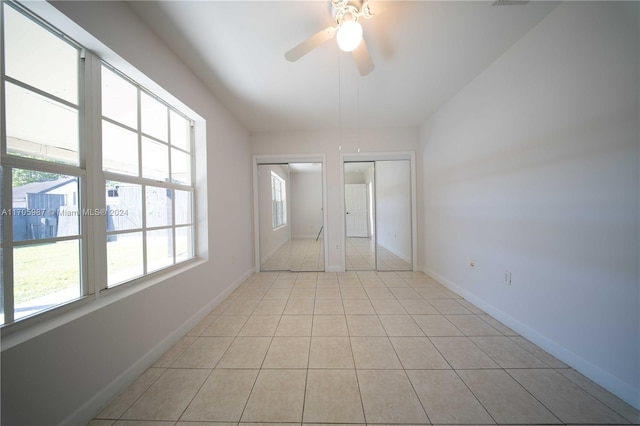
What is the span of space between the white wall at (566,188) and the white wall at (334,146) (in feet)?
4.52

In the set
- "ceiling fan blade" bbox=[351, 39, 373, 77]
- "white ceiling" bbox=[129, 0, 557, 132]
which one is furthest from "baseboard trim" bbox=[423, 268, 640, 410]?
"ceiling fan blade" bbox=[351, 39, 373, 77]

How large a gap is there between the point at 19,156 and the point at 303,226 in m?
6.13

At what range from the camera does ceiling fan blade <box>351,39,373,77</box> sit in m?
1.52

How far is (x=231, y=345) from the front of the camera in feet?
5.87

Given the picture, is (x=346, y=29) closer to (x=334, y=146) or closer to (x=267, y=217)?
(x=334, y=146)

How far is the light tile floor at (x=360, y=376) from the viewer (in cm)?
117

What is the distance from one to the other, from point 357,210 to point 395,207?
2.54 metres

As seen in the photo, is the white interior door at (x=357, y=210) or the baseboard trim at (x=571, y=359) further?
the white interior door at (x=357, y=210)

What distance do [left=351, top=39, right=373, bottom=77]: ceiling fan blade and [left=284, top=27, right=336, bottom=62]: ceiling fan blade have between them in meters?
0.21

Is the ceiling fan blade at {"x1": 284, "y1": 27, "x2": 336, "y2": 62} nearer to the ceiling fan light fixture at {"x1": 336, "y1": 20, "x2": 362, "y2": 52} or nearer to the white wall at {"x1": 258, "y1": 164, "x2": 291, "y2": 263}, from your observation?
the ceiling fan light fixture at {"x1": 336, "y1": 20, "x2": 362, "y2": 52}

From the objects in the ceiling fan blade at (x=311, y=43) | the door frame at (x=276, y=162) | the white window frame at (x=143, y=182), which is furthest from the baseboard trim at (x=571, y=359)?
the white window frame at (x=143, y=182)

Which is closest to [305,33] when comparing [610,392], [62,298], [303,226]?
[62,298]

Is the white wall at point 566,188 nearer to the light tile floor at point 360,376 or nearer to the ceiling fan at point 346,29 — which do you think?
the light tile floor at point 360,376

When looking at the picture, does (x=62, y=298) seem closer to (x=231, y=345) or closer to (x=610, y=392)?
(x=231, y=345)
